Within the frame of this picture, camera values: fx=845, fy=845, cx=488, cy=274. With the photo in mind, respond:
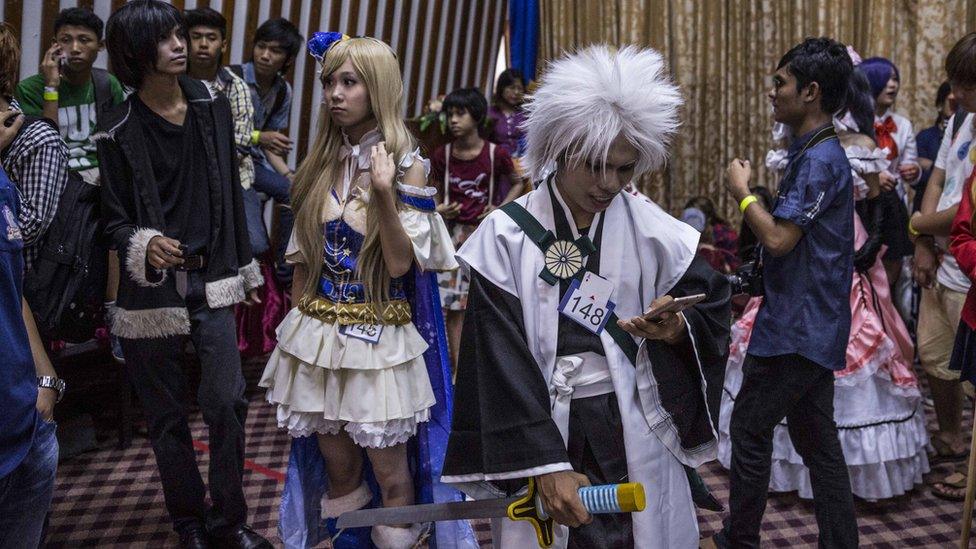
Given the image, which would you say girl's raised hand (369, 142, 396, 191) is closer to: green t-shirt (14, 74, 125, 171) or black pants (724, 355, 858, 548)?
black pants (724, 355, 858, 548)

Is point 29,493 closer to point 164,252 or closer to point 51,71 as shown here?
point 164,252

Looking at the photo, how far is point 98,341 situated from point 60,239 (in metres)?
1.60

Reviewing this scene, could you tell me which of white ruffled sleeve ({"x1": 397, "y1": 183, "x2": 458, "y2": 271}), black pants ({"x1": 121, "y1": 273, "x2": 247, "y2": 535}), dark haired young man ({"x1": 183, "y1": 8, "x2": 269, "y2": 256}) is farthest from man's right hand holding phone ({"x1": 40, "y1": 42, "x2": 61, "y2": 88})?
white ruffled sleeve ({"x1": 397, "y1": 183, "x2": 458, "y2": 271})

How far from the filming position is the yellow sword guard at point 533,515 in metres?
1.67

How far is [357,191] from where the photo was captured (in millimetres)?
2314

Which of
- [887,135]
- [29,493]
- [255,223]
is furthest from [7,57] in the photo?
[887,135]

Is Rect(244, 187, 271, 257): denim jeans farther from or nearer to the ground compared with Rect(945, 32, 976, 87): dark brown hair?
nearer to the ground

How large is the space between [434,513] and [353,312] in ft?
2.28

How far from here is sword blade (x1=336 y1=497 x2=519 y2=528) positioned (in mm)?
1697

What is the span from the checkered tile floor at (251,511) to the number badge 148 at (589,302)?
60.9 inches

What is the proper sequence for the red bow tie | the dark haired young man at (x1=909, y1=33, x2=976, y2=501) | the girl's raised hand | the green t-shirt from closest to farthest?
the girl's raised hand → the dark haired young man at (x1=909, y1=33, x2=976, y2=501) → the green t-shirt → the red bow tie

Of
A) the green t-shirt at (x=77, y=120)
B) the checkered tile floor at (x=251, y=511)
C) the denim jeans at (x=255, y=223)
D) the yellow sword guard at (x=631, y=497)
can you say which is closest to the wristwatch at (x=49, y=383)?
the yellow sword guard at (x=631, y=497)

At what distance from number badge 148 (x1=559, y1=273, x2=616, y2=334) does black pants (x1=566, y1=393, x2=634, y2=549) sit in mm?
165

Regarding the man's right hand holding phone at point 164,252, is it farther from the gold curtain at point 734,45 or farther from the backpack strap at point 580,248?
the gold curtain at point 734,45
